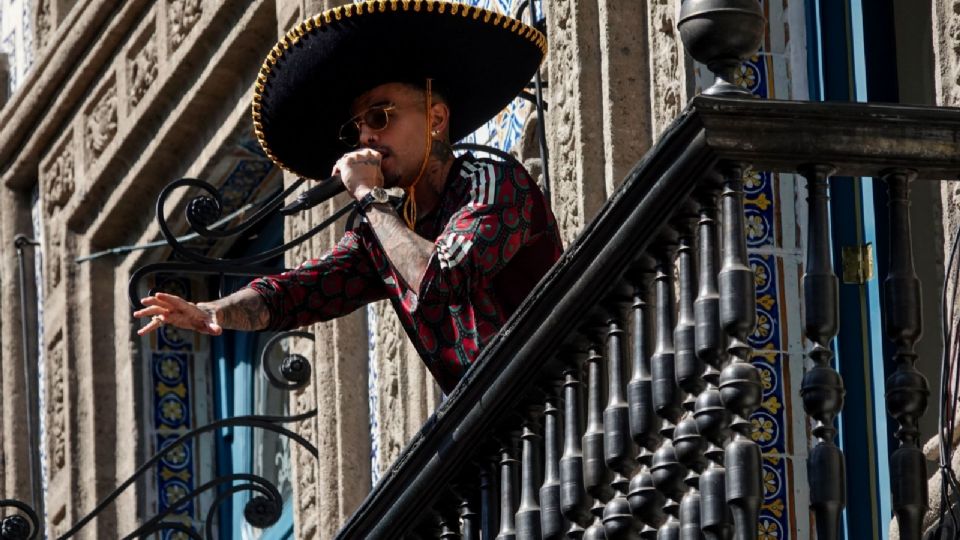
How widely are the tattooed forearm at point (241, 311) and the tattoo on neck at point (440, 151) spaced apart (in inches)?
21.3

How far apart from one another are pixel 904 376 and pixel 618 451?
0.57 metres

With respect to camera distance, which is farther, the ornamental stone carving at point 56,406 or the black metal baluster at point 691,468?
the ornamental stone carving at point 56,406

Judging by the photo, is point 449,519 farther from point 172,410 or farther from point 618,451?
point 172,410

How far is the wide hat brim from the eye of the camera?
7586 mm

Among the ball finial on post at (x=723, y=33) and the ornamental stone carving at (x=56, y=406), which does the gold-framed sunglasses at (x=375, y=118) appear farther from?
the ornamental stone carving at (x=56, y=406)

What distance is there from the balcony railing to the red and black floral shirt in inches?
22.0

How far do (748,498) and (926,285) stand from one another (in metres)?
2.67

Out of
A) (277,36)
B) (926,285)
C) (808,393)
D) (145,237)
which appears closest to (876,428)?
(926,285)

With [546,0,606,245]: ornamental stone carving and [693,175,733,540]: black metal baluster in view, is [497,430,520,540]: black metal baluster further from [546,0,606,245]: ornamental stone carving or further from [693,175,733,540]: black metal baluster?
[546,0,606,245]: ornamental stone carving

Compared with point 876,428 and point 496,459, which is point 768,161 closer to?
point 496,459

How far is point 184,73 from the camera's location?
12250 mm

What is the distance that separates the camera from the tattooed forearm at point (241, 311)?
762 cm

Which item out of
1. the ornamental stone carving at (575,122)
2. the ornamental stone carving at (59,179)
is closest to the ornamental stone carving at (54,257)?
the ornamental stone carving at (59,179)

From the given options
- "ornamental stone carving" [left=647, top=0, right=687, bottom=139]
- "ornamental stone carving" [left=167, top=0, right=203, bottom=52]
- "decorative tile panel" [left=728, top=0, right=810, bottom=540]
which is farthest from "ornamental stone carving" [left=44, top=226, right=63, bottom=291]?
"decorative tile panel" [left=728, top=0, right=810, bottom=540]
